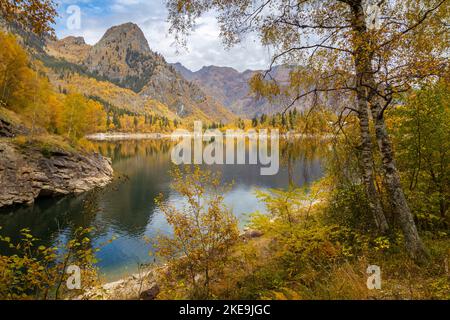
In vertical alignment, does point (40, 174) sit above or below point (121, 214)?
above

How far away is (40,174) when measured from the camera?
1223 inches

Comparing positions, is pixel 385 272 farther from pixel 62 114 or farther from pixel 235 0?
pixel 62 114

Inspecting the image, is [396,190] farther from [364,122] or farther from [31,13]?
[31,13]

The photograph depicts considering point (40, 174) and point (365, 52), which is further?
point (40, 174)

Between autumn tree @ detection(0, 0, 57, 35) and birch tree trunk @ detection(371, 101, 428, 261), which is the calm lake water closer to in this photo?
birch tree trunk @ detection(371, 101, 428, 261)

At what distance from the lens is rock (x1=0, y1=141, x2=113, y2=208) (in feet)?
89.4


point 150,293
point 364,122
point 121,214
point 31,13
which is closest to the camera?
point 31,13

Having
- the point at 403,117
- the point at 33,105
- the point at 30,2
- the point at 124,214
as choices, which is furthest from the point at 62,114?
the point at 403,117

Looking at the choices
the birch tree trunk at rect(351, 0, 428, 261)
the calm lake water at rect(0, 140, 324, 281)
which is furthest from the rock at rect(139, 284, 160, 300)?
the birch tree trunk at rect(351, 0, 428, 261)

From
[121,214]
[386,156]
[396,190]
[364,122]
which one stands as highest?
[364,122]

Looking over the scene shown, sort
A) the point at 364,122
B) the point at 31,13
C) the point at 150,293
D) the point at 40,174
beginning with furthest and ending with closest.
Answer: the point at 40,174 → the point at 150,293 → the point at 364,122 → the point at 31,13

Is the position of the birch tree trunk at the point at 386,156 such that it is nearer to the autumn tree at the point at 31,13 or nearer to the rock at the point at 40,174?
the autumn tree at the point at 31,13

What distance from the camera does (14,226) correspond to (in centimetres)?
2188

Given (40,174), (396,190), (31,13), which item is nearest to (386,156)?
(396,190)
